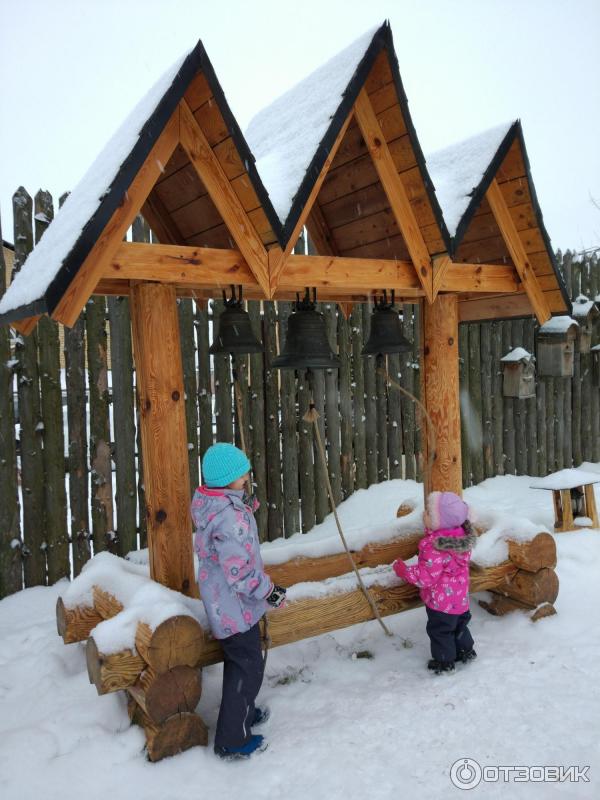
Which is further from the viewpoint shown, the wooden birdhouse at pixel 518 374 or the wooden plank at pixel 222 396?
the wooden birdhouse at pixel 518 374

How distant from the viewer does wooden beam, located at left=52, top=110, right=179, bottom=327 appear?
2.28 m

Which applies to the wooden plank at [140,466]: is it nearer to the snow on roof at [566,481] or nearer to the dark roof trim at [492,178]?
the dark roof trim at [492,178]

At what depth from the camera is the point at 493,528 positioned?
3812 millimetres

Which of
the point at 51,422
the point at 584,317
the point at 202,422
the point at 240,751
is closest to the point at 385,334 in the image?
the point at 202,422

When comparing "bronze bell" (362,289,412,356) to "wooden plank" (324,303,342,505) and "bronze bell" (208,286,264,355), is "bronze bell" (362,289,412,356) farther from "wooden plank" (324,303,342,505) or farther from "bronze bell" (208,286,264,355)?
"wooden plank" (324,303,342,505)

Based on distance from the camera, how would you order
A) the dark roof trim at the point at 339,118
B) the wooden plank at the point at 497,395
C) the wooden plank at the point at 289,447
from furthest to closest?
the wooden plank at the point at 497,395, the wooden plank at the point at 289,447, the dark roof trim at the point at 339,118

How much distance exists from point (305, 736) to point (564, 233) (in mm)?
50252

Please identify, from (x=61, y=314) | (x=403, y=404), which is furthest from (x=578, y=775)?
(x=403, y=404)

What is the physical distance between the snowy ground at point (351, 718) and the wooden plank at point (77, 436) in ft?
2.04

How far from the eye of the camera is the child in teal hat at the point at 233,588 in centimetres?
256

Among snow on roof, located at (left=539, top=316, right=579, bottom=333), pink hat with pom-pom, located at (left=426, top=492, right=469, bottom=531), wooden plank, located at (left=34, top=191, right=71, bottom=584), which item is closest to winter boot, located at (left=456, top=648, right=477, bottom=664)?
pink hat with pom-pom, located at (left=426, top=492, right=469, bottom=531)

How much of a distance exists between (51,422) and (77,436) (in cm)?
21

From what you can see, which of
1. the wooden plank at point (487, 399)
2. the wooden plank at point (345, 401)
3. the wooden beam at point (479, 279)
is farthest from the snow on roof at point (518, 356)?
the wooden beam at point (479, 279)

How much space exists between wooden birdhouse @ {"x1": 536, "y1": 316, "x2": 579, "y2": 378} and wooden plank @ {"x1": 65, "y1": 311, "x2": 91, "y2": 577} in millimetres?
Answer: 5028
